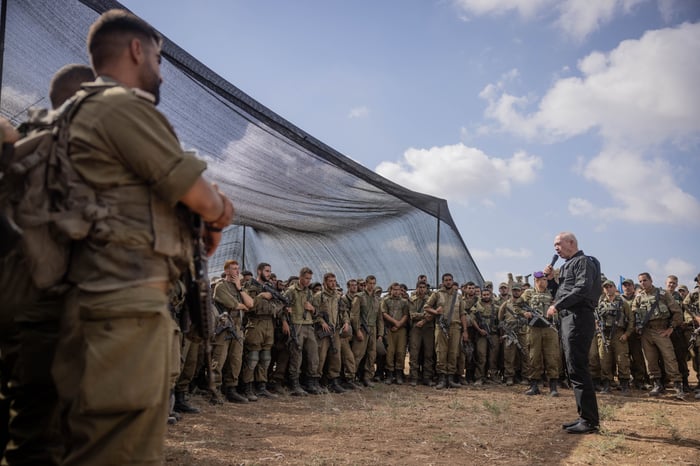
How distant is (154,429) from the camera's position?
1.66m

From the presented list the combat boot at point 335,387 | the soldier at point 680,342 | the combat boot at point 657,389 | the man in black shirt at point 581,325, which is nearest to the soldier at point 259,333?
the combat boot at point 335,387

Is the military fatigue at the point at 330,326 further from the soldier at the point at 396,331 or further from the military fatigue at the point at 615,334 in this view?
the military fatigue at the point at 615,334

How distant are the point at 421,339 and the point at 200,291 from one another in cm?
1029

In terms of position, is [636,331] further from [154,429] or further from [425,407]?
[154,429]

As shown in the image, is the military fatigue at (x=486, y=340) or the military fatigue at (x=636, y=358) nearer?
the military fatigue at (x=636, y=358)

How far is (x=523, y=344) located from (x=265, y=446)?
26.4 feet

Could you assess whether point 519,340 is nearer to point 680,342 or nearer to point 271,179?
point 680,342

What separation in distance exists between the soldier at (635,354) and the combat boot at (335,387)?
560 centimetres

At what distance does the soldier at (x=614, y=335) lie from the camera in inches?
401

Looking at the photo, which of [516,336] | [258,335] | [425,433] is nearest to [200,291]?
[425,433]

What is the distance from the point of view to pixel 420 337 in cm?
1184

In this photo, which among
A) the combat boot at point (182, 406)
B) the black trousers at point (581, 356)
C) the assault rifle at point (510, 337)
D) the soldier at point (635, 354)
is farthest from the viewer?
the assault rifle at point (510, 337)

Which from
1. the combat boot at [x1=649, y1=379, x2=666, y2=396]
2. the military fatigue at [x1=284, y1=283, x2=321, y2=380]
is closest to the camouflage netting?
the military fatigue at [x1=284, y1=283, x2=321, y2=380]

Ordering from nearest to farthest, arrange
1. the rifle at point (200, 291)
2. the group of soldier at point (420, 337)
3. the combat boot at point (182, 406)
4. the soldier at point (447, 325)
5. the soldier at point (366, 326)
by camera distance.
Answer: the rifle at point (200, 291)
the combat boot at point (182, 406)
the group of soldier at point (420, 337)
the soldier at point (366, 326)
the soldier at point (447, 325)
